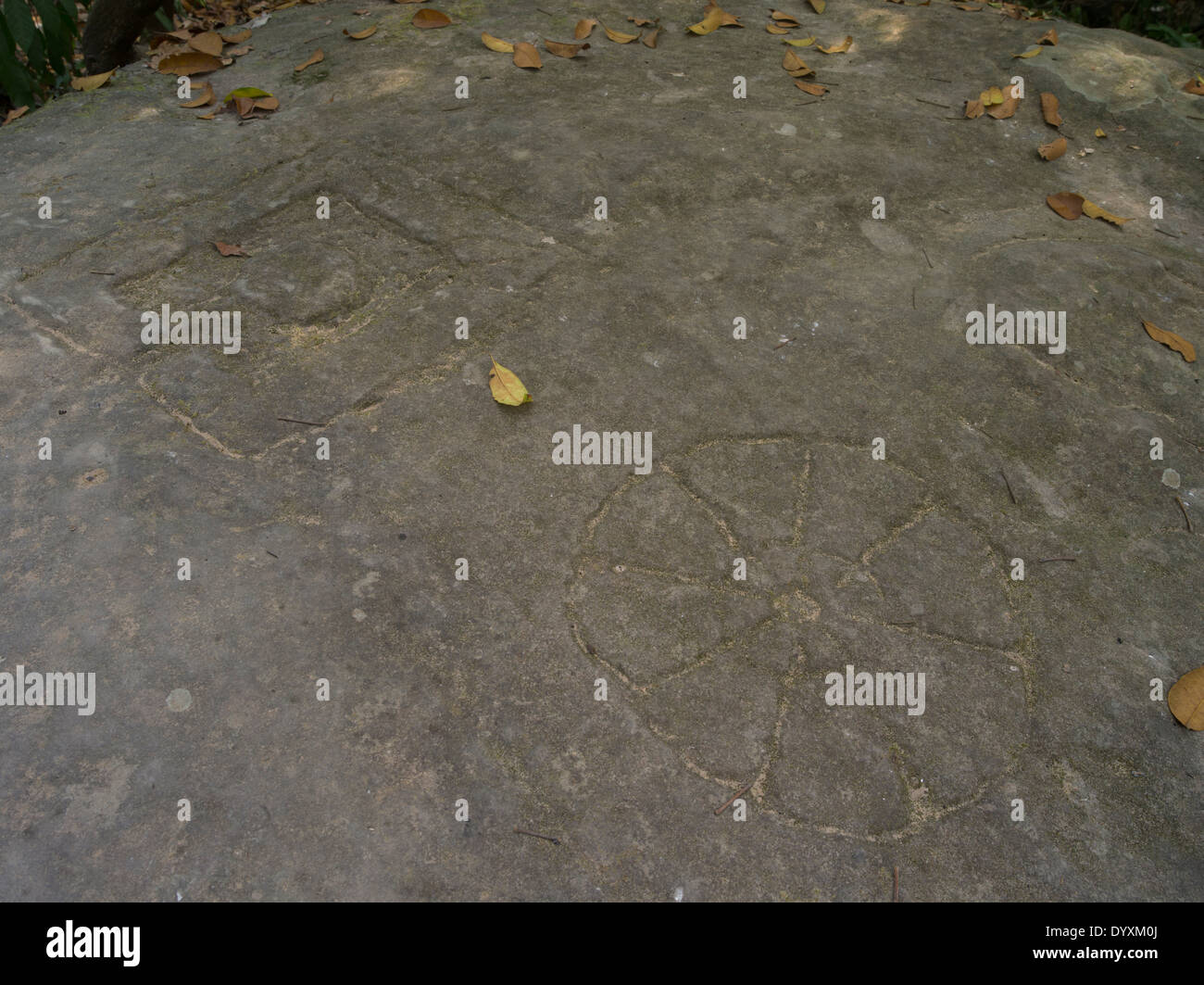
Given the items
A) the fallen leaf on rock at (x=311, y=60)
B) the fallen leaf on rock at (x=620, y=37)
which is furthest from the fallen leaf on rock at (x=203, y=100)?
the fallen leaf on rock at (x=620, y=37)

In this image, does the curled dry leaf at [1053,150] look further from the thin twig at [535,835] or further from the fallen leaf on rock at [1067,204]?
the thin twig at [535,835]

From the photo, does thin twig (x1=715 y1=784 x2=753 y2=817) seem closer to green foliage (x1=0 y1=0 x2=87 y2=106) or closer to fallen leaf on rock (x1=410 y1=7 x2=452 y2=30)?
fallen leaf on rock (x1=410 y1=7 x2=452 y2=30)

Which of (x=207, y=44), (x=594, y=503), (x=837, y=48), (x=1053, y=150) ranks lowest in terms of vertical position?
(x=594, y=503)

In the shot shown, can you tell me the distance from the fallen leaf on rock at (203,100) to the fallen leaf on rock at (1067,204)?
280cm

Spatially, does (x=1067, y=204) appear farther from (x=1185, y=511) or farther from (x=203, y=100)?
(x=203, y=100)

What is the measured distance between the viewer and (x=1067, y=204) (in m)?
2.92

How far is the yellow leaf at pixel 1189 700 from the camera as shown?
171 centimetres

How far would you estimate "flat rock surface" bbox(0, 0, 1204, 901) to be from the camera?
153 centimetres

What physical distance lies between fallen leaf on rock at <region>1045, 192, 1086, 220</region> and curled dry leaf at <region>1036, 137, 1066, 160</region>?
271mm

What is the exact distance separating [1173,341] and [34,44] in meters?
3.96

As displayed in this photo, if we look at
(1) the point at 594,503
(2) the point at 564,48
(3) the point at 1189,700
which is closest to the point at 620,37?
(2) the point at 564,48

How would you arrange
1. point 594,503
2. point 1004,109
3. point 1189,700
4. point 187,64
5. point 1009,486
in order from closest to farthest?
point 1189,700 < point 594,503 < point 1009,486 < point 1004,109 < point 187,64

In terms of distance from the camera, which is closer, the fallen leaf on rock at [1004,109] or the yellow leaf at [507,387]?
the yellow leaf at [507,387]

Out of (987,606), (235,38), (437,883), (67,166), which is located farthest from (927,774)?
(235,38)
